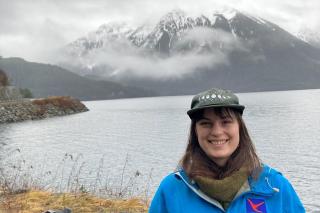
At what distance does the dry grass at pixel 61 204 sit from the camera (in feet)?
36.4

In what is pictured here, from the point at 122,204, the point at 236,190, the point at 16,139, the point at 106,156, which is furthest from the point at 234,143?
the point at 16,139

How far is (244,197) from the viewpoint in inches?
142

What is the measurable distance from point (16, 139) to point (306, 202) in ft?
163

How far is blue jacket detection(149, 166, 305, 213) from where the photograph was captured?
11.8 feet

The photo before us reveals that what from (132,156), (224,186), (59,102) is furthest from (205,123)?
(59,102)

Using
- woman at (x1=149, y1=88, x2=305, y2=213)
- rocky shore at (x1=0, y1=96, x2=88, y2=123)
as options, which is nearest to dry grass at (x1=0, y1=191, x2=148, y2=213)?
woman at (x1=149, y1=88, x2=305, y2=213)

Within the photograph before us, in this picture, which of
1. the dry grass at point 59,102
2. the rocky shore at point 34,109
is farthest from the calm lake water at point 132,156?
the dry grass at point 59,102

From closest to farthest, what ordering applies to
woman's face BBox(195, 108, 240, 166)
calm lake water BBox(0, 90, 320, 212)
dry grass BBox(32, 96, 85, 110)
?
woman's face BBox(195, 108, 240, 166), calm lake water BBox(0, 90, 320, 212), dry grass BBox(32, 96, 85, 110)

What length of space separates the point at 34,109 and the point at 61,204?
115 meters

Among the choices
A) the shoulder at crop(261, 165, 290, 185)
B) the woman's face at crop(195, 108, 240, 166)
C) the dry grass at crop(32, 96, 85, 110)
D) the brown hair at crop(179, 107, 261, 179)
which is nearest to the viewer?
the shoulder at crop(261, 165, 290, 185)

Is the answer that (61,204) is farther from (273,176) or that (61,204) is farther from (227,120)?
(273,176)

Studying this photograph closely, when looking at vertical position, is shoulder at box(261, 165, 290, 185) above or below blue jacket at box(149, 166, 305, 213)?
above

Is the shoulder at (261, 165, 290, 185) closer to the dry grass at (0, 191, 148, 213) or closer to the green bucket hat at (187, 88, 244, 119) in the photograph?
the green bucket hat at (187, 88, 244, 119)

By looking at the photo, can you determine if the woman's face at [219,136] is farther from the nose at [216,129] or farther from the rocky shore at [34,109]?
the rocky shore at [34,109]
